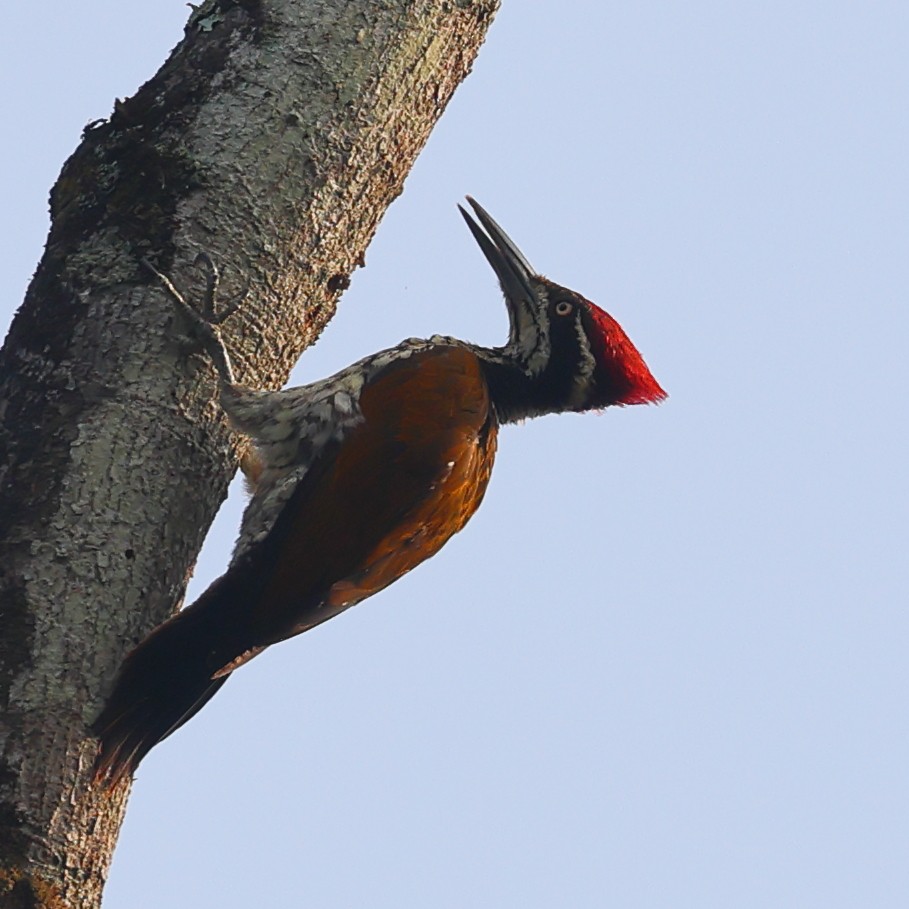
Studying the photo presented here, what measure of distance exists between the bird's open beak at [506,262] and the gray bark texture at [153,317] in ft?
3.00

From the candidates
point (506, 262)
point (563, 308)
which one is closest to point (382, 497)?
point (563, 308)

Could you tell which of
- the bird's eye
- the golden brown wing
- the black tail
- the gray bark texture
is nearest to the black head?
the bird's eye

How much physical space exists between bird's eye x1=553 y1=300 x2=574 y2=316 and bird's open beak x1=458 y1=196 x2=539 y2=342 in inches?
4.7

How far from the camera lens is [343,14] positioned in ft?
11.3

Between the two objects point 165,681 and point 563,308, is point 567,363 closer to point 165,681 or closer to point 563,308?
point 563,308

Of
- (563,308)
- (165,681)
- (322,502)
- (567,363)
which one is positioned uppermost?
(563,308)

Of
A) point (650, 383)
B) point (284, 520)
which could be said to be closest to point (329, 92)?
point (284, 520)

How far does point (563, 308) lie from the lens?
4516 millimetres

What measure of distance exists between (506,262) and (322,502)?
4.87ft

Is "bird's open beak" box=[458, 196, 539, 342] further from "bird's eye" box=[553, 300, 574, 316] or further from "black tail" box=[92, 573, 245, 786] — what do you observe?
"black tail" box=[92, 573, 245, 786]

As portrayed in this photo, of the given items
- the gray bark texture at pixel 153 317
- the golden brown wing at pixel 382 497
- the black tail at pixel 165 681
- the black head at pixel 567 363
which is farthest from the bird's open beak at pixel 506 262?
the black tail at pixel 165 681

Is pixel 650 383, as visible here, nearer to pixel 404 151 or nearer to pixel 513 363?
pixel 513 363

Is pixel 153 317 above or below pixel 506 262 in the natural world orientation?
below

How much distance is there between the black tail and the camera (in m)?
2.69
